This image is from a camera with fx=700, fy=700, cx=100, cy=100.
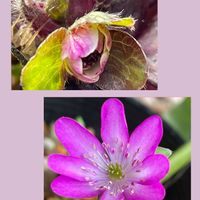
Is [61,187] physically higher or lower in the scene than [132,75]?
lower

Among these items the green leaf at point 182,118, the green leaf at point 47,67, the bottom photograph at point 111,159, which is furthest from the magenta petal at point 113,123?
the green leaf at point 182,118

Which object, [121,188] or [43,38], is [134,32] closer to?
[43,38]

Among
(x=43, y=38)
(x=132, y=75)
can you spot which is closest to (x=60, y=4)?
(x=43, y=38)

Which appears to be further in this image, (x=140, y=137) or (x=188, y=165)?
(x=188, y=165)

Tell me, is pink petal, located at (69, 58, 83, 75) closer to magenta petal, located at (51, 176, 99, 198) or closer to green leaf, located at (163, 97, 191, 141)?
magenta petal, located at (51, 176, 99, 198)

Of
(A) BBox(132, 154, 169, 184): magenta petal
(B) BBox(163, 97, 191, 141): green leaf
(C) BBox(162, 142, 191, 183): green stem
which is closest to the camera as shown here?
(A) BBox(132, 154, 169, 184): magenta petal

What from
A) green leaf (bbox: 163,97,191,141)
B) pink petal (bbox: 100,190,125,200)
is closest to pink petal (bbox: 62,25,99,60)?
pink petal (bbox: 100,190,125,200)

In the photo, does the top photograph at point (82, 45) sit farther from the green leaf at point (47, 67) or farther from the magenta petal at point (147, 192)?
the magenta petal at point (147, 192)

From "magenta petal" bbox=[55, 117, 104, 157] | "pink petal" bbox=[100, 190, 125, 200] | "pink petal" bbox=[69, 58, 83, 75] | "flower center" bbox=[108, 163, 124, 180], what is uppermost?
"pink petal" bbox=[69, 58, 83, 75]
